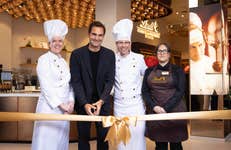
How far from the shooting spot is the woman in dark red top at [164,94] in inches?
117

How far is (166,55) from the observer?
2986 millimetres

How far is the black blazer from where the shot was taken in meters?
2.75

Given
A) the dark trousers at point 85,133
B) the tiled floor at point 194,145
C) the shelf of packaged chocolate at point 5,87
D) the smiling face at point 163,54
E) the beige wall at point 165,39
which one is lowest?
the tiled floor at point 194,145

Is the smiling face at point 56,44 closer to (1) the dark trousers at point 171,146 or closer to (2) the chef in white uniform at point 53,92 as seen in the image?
(2) the chef in white uniform at point 53,92

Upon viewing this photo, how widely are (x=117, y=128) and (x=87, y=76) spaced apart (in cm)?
51

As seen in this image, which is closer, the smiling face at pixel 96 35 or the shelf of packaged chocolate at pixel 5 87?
the smiling face at pixel 96 35

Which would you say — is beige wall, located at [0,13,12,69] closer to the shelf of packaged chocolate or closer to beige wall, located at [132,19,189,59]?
the shelf of packaged chocolate

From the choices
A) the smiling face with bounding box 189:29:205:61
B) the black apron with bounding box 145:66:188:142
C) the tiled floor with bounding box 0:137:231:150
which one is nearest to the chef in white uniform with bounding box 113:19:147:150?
the black apron with bounding box 145:66:188:142

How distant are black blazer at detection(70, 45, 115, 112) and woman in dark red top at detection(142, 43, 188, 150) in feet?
1.33

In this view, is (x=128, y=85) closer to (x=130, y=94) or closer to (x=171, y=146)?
(x=130, y=94)

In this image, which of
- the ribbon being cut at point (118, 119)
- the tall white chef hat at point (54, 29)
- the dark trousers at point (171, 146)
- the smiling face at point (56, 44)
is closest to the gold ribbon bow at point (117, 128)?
the ribbon being cut at point (118, 119)

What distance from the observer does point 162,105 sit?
2957 mm

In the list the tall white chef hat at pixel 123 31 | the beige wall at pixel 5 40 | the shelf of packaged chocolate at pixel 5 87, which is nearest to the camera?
the tall white chef hat at pixel 123 31

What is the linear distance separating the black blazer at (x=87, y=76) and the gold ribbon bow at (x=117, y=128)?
0.22m
